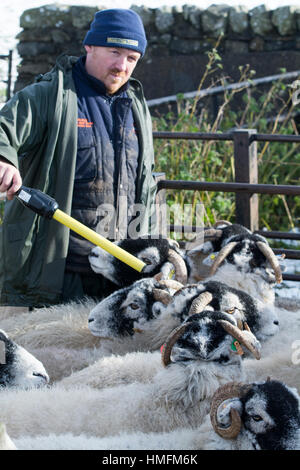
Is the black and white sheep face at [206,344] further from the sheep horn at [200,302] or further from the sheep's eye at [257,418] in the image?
the sheep's eye at [257,418]

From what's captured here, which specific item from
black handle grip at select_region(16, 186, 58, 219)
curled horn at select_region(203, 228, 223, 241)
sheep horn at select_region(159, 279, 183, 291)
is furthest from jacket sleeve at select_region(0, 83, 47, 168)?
curled horn at select_region(203, 228, 223, 241)

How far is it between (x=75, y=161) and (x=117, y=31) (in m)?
0.78

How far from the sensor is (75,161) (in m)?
3.77

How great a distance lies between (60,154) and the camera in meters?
3.75

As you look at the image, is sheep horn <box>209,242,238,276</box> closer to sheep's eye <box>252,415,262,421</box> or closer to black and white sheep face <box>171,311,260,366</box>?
black and white sheep face <box>171,311,260,366</box>

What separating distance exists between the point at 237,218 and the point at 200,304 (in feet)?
8.28

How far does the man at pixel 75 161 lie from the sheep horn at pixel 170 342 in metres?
1.43

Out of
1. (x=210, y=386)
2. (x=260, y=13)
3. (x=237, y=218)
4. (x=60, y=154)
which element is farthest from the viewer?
(x=260, y=13)

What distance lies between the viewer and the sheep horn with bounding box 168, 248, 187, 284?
11.8 feet

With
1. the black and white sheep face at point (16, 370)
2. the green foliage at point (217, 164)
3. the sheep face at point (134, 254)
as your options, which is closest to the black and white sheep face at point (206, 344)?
the black and white sheep face at point (16, 370)

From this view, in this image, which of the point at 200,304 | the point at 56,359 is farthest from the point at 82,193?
the point at 200,304

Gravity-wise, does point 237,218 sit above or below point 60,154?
below

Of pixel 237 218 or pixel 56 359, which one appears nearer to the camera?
pixel 56 359
